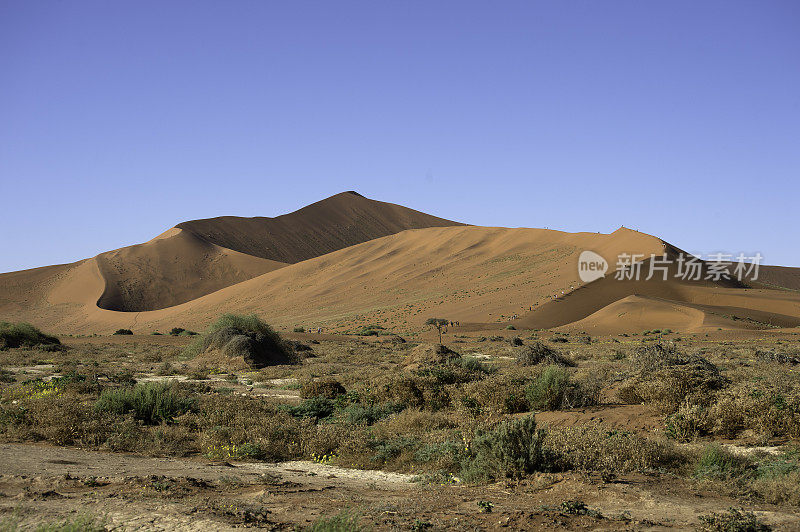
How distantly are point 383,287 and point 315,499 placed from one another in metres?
63.2

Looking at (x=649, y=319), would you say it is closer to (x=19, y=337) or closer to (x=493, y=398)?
(x=493, y=398)

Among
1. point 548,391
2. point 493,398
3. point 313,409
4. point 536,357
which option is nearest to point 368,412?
point 313,409

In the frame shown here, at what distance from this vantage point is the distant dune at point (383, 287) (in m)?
49.0

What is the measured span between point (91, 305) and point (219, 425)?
3046 inches

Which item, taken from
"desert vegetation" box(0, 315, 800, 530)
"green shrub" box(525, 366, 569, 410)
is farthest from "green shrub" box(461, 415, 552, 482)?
"green shrub" box(525, 366, 569, 410)

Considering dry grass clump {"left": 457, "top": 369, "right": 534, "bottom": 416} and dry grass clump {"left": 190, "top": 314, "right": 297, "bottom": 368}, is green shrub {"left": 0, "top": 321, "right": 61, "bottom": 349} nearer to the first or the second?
dry grass clump {"left": 190, "top": 314, "right": 297, "bottom": 368}

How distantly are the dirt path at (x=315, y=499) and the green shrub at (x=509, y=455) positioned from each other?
0.99 feet

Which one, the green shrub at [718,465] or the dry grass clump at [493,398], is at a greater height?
the green shrub at [718,465]

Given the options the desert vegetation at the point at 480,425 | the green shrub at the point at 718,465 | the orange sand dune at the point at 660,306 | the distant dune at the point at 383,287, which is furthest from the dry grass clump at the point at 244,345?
the orange sand dune at the point at 660,306

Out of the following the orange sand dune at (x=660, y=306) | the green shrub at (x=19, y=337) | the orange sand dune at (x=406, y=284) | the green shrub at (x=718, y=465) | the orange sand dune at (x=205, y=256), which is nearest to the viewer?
the green shrub at (x=718, y=465)

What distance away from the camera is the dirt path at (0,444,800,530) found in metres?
5.09

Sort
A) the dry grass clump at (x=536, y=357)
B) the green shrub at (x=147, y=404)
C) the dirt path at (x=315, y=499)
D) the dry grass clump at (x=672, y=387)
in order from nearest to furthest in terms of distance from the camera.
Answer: the dirt path at (x=315, y=499), the dry grass clump at (x=672, y=387), the green shrub at (x=147, y=404), the dry grass clump at (x=536, y=357)

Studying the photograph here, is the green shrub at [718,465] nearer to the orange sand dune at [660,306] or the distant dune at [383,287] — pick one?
the distant dune at [383,287]

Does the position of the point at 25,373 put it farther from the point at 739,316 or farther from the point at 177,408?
the point at 739,316
